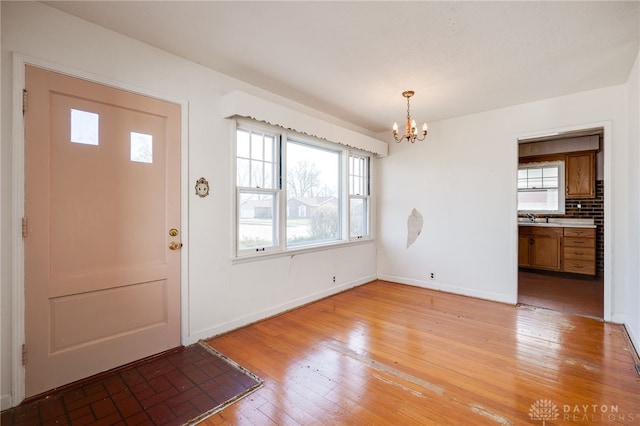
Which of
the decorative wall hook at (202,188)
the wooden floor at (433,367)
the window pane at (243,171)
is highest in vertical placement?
the window pane at (243,171)

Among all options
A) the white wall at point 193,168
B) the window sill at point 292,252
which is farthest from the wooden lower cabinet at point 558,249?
the white wall at point 193,168

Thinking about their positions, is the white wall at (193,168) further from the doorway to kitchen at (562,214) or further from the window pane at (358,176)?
the doorway to kitchen at (562,214)

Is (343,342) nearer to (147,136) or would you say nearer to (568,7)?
(147,136)

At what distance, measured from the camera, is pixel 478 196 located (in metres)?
4.29

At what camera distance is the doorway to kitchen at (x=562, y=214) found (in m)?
5.21

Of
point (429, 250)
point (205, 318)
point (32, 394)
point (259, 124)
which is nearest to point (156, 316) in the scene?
point (205, 318)

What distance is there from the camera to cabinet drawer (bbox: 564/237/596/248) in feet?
17.0

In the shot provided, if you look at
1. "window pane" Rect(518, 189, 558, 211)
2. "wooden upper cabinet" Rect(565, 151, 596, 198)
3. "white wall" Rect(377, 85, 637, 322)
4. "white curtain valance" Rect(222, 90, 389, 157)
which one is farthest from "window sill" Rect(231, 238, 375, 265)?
"wooden upper cabinet" Rect(565, 151, 596, 198)

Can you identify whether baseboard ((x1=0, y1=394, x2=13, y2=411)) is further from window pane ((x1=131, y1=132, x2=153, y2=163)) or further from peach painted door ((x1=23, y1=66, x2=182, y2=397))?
window pane ((x1=131, y1=132, x2=153, y2=163))

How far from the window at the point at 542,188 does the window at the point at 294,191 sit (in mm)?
3593

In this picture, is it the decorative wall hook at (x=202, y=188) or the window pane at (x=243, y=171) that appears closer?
the decorative wall hook at (x=202, y=188)

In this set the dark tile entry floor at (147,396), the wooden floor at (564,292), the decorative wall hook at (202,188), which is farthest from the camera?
the wooden floor at (564,292)

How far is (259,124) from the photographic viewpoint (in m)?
3.33

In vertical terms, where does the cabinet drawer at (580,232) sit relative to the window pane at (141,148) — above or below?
below
